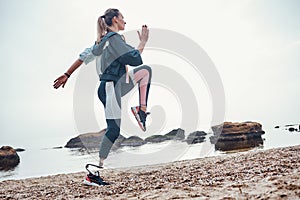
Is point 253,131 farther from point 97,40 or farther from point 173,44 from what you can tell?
point 97,40

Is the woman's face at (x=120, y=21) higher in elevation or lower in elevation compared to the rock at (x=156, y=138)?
higher

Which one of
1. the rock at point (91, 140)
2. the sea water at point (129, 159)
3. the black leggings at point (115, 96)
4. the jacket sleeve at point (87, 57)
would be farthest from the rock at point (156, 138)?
the jacket sleeve at point (87, 57)

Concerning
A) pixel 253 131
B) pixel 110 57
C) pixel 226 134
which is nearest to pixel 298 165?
pixel 110 57

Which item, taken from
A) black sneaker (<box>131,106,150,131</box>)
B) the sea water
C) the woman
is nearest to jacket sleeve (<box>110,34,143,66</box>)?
the woman

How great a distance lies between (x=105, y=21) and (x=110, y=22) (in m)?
0.11

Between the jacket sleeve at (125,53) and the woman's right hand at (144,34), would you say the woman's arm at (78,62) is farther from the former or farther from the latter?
the woman's right hand at (144,34)

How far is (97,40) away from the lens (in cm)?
473

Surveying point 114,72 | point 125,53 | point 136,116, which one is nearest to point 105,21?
point 125,53

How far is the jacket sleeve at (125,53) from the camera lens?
4367mm

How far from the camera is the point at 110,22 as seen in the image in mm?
4699

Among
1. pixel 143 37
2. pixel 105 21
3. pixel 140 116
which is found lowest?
pixel 140 116

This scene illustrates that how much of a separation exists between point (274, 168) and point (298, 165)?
285 mm

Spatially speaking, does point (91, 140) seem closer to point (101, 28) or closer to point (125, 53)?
point (101, 28)

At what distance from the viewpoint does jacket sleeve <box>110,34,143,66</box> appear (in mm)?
4367
